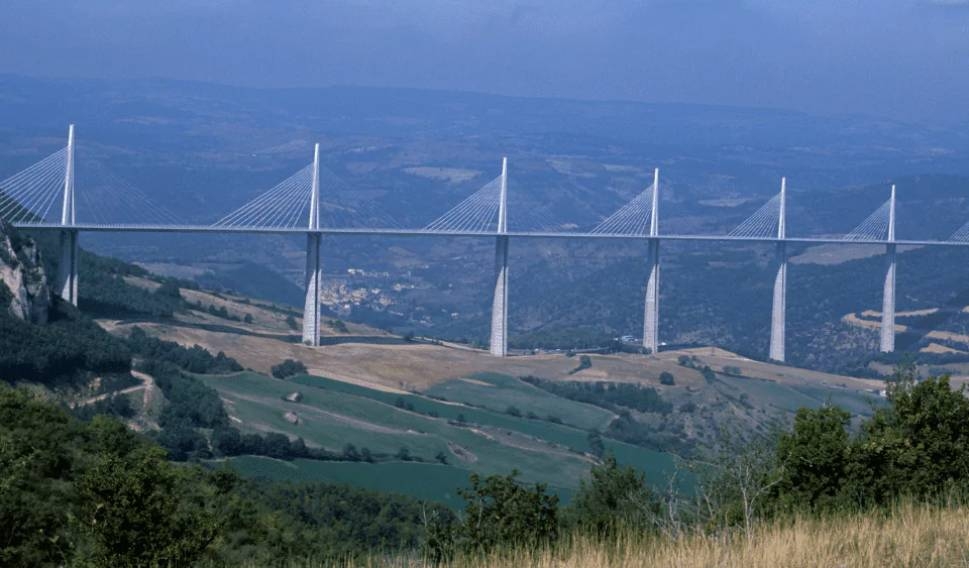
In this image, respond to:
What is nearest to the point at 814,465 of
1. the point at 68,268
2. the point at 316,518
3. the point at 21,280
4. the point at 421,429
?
the point at 316,518

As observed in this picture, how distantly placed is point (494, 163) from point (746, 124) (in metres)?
74.1

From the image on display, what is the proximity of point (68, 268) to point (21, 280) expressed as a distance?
19.6ft

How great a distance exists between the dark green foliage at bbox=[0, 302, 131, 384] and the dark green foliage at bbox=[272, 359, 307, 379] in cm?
525

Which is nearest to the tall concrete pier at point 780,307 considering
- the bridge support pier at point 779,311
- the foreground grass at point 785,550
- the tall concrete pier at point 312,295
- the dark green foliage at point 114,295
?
the bridge support pier at point 779,311

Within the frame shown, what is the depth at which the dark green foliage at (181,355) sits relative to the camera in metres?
36.9

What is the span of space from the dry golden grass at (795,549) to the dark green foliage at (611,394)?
34569 millimetres

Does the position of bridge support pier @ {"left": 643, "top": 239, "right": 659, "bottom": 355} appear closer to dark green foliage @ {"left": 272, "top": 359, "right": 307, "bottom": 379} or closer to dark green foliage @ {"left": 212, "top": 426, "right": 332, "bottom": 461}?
dark green foliage @ {"left": 272, "top": 359, "right": 307, "bottom": 379}

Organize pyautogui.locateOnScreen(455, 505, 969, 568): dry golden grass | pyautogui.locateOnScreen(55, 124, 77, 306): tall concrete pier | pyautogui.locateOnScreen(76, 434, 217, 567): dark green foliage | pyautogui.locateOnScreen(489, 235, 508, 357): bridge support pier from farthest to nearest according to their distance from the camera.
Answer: pyautogui.locateOnScreen(489, 235, 508, 357): bridge support pier → pyautogui.locateOnScreen(55, 124, 77, 306): tall concrete pier → pyautogui.locateOnScreen(76, 434, 217, 567): dark green foliage → pyautogui.locateOnScreen(455, 505, 969, 568): dry golden grass

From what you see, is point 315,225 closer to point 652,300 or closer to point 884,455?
point 652,300

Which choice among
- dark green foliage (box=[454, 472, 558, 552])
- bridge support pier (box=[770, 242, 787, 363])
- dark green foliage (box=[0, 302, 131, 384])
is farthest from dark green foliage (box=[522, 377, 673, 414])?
dark green foliage (box=[454, 472, 558, 552])

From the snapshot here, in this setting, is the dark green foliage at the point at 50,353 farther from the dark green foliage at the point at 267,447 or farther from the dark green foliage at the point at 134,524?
the dark green foliage at the point at 134,524

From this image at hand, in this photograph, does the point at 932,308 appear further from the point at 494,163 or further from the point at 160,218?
the point at 494,163

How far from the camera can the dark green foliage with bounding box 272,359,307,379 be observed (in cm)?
3923

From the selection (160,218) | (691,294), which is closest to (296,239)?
(160,218)
